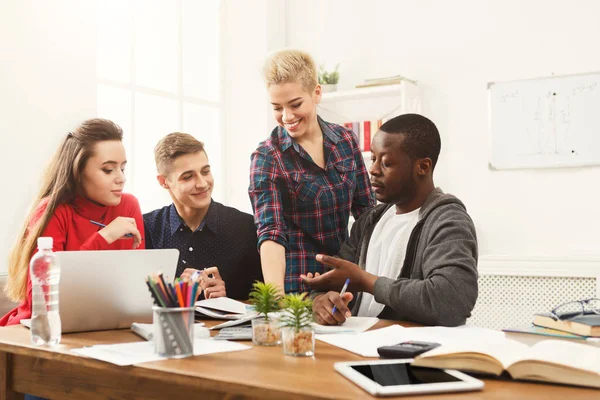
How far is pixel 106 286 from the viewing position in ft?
4.96

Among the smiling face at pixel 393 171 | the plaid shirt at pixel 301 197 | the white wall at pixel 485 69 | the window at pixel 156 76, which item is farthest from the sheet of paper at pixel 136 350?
the white wall at pixel 485 69

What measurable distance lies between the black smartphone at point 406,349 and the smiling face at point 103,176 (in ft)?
3.74

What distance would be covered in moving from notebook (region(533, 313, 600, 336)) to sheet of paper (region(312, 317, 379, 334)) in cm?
38

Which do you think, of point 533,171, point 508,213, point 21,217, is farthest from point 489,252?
point 21,217

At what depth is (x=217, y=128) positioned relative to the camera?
4.48m

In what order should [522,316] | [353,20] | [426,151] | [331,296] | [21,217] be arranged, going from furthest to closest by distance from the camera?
[353,20]
[522,316]
[21,217]
[426,151]
[331,296]

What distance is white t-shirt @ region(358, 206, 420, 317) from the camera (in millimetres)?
1871

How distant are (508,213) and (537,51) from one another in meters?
0.95

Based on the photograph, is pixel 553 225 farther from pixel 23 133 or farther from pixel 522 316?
pixel 23 133

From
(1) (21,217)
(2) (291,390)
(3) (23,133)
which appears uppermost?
(3) (23,133)

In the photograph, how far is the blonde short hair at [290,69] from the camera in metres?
2.16

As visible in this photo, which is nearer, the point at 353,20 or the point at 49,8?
the point at 49,8

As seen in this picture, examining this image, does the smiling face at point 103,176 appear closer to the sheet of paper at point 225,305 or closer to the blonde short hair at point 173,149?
the blonde short hair at point 173,149

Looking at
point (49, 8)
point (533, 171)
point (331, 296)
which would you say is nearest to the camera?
point (331, 296)
